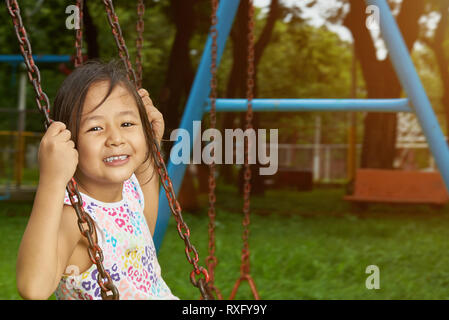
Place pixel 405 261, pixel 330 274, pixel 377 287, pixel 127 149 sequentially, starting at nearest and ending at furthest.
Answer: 1. pixel 127 149
2. pixel 377 287
3. pixel 330 274
4. pixel 405 261

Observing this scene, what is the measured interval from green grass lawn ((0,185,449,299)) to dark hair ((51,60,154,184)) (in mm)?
2252

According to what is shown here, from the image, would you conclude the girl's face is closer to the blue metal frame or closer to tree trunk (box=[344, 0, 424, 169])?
the blue metal frame

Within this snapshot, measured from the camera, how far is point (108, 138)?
141cm

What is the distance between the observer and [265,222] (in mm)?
7117

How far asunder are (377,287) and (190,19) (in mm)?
4615

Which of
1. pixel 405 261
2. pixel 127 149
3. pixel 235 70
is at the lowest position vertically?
pixel 405 261

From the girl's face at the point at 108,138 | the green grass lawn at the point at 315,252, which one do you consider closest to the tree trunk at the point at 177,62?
the green grass lawn at the point at 315,252

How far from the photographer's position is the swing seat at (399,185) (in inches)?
314

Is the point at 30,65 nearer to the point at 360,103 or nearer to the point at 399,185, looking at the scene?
the point at 360,103

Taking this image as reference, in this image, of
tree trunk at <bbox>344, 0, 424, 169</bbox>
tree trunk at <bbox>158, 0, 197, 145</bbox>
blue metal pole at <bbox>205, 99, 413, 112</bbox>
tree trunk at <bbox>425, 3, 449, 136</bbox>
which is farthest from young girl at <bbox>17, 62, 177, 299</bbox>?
tree trunk at <bbox>425, 3, 449, 136</bbox>

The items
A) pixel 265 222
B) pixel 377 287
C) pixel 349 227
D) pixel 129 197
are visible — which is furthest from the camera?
pixel 265 222

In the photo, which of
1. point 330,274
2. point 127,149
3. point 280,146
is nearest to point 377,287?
point 330,274

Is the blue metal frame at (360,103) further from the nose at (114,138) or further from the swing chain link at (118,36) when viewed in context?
the nose at (114,138)
